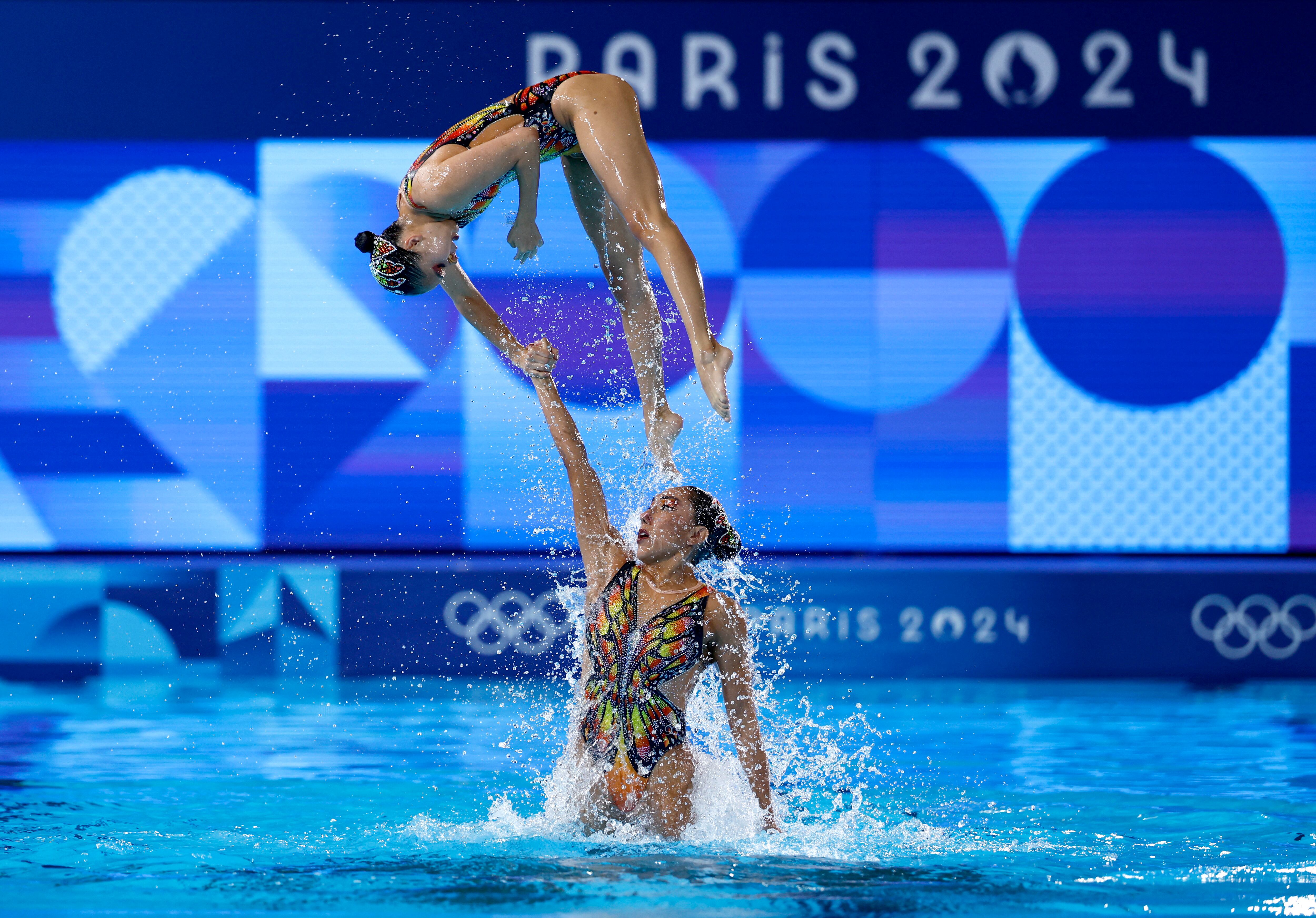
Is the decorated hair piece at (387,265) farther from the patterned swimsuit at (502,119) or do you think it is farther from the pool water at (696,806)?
the pool water at (696,806)

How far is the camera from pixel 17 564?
8.88m

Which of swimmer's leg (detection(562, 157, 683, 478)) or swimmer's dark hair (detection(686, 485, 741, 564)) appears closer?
swimmer's dark hair (detection(686, 485, 741, 564))

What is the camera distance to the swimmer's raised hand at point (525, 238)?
185 inches

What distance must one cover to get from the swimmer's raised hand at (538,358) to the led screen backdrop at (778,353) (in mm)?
4765

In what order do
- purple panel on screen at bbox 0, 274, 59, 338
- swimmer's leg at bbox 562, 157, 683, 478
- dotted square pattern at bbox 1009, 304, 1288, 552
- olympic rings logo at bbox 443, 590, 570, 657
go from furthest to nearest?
1. purple panel on screen at bbox 0, 274, 59, 338
2. dotted square pattern at bbox 1009, 304, 1288, 552
3. olympic rings logo at bbox 443, 590, 570, 657
4. swimmer's leg at bbox 562, 157, 683, 478

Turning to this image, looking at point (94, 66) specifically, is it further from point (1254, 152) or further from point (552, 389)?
point (1254, 152)

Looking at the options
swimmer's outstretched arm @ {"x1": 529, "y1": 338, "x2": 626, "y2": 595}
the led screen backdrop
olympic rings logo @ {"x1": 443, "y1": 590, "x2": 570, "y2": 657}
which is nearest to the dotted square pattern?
the led screen backdrop

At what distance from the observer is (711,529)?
14.7ft

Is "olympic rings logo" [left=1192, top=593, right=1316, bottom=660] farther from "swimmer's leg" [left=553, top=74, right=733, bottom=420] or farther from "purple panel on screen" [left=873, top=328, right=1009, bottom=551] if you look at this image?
"swimmer's leg" [left=553, top=74, right=733, bottom=420]

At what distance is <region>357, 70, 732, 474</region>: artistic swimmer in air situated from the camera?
14.1 feet

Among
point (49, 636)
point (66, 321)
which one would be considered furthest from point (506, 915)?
point (66, 321)

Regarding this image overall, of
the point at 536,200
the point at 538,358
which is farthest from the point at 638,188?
the point at 538,358

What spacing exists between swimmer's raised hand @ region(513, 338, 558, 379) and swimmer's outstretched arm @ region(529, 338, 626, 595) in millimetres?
93

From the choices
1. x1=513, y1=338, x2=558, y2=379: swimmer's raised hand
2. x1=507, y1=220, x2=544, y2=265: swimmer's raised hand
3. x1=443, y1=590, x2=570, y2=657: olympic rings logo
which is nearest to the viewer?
x1=513, y1=338, x2=558, y2=379: swimmer's raised hand
